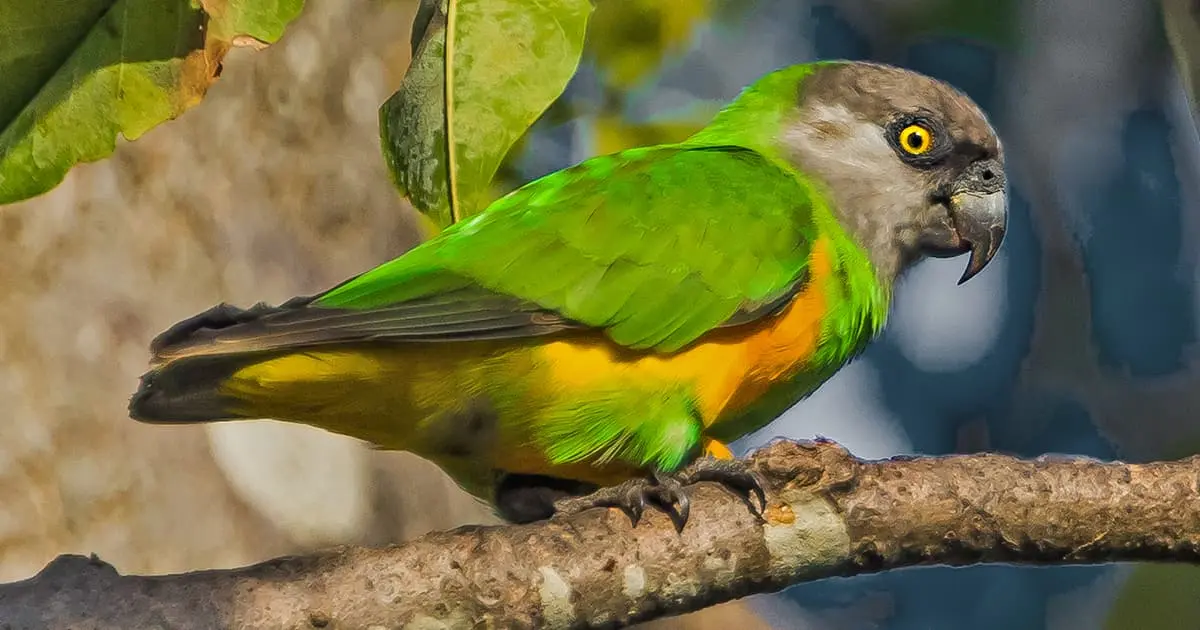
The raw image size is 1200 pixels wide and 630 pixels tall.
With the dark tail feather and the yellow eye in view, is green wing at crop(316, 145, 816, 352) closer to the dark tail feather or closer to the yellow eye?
the dark tail feather

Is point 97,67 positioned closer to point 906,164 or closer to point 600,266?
point 600,266

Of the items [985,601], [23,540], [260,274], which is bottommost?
[985,601]

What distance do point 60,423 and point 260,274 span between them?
3.73ft

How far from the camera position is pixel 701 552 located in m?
2.58

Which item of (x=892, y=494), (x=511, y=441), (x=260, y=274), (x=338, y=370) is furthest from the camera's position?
(x=260, y=274)

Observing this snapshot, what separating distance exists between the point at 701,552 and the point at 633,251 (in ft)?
3.25

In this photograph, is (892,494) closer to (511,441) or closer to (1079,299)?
(511,441)

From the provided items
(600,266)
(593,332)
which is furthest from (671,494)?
(600,266)

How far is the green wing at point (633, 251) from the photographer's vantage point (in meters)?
3.10

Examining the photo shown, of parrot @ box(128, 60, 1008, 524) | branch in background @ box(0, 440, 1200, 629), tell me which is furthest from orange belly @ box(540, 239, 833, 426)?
branch in background @ box(0, 440, 1200, 629)

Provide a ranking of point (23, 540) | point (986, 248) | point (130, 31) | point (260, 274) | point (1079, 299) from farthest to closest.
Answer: point (1079, 299), point (260, 274), point (23, 540), point (986, 248), point (130, 31)

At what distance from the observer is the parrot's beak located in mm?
3926

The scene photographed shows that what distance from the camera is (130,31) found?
2289 millimetres

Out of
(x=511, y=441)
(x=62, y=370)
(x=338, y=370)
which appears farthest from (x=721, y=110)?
(x=62, y=370)
